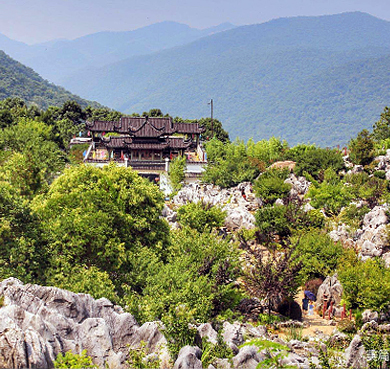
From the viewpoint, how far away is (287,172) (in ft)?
132

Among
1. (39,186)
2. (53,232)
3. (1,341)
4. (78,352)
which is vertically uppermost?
(39,186)

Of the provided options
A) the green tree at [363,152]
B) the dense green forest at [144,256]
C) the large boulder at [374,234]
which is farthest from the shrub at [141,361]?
the green tree at [363,152]

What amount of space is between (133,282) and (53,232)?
3.41m

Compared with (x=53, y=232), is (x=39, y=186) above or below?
above

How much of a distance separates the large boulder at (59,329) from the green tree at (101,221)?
385cm

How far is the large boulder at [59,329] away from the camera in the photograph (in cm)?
833

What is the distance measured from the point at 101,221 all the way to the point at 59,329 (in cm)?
782

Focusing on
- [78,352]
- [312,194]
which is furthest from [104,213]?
[312,194]

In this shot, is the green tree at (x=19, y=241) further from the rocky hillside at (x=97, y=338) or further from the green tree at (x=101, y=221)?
the rocky hillside at (x=97, y=338)

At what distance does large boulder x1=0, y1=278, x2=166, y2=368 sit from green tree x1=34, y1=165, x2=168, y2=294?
385 cm

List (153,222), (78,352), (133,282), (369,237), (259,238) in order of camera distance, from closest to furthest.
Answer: (78,352) → (133,282) → (153,222) → (369,237) → (259,238)

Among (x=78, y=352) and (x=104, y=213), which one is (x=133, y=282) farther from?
(x=78, y=352)

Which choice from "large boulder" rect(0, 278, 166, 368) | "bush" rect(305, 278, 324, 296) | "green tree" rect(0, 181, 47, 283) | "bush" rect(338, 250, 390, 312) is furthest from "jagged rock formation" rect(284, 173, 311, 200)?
"large boulder" rect(0, 278, 166, 368)

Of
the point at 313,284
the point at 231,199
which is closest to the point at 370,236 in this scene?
the point at 313,284
